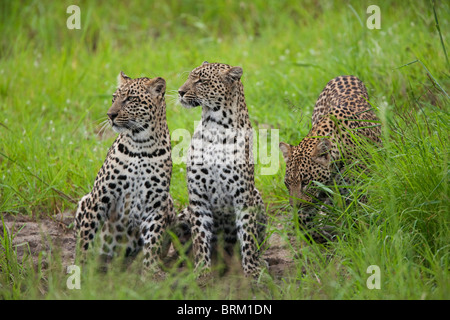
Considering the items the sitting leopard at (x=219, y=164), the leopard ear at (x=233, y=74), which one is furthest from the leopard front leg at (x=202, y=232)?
the leopard ear at (x=233, y=74)

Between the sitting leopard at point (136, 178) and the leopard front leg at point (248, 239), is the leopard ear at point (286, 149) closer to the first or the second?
the leopard front leg at point (248, 239)

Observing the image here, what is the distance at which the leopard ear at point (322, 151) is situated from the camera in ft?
20.4

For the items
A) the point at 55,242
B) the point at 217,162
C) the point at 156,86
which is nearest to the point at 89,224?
the point at 55,242

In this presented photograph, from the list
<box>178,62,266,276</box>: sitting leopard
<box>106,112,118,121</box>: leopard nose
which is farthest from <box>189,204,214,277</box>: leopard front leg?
<box>106,112,118,121</box>: leopard nose

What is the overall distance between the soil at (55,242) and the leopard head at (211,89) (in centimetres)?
151

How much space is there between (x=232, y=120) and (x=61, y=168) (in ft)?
8.54

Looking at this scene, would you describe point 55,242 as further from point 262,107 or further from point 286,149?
point 262,107

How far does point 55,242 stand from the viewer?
6805 mm

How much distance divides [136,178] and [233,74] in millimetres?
1372

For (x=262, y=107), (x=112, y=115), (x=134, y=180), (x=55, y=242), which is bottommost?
(x=55, y=242)

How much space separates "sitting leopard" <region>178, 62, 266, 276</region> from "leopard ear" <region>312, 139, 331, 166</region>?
654mm

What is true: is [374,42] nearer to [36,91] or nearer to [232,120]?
[232,120]

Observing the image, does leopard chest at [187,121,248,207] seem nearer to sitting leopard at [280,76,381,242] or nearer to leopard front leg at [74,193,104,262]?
sitting leopard at [280,76,381,242]

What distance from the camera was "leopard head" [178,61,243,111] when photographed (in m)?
6.11
